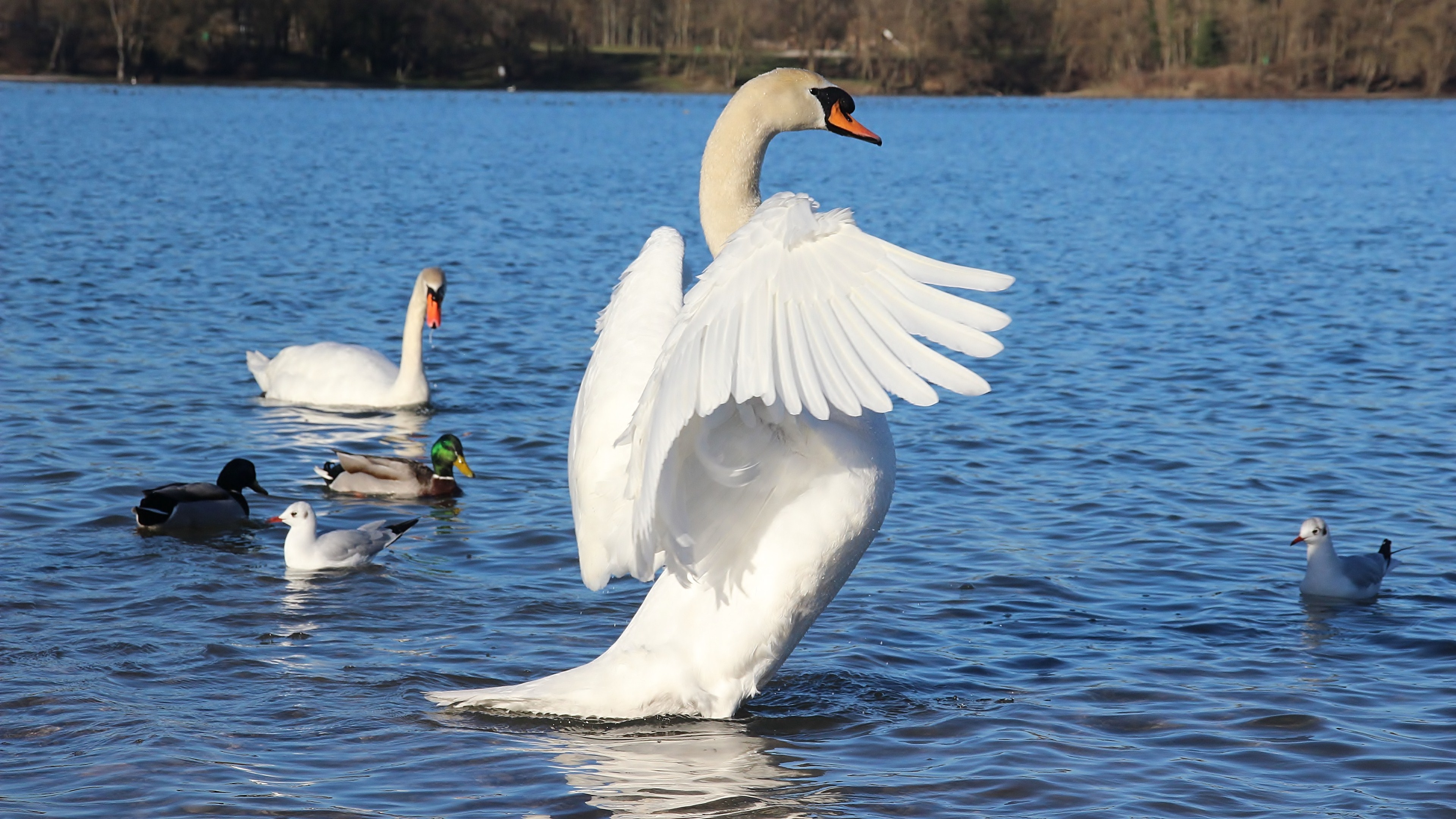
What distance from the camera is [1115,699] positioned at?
574 centimetres

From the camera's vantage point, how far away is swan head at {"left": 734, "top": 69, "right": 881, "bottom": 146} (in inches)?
193

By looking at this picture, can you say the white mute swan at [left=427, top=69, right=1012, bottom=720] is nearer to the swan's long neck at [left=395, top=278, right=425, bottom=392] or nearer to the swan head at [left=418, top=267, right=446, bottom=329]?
the swan's long neck at [left=395, top=278, right=425, bottom=392]

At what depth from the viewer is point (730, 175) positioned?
478 cm

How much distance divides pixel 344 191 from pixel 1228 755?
25235 millimetres

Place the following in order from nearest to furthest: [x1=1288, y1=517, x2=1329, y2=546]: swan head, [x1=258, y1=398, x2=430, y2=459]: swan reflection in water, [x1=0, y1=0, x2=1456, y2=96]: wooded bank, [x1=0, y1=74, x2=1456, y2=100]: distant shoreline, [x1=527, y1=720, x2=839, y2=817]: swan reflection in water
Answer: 1. [x1=527, y1=720, x2=839, y2=817]: swan reflection in water
2. [x1=1288, y1=517, x2=1329, y2=546]: swan head
3. [x1=258, y1=398, x2=430, y2=459]: swan reflection in water
4. [x1=0, y1=74, x2=1456, y2=100]: distant shoreline
5. [x1=0, y1=0, x2=1456, y2=96]: wooded bank

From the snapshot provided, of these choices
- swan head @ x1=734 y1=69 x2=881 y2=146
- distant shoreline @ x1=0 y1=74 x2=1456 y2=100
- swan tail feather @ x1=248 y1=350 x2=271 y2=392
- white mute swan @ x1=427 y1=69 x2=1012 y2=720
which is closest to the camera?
white mute swan @ x1=427 y1=69 x2=1012 y2=720

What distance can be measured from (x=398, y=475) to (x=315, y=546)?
1.65m

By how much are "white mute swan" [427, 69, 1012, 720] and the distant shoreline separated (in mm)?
82876

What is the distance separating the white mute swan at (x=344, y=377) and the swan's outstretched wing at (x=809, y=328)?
7219 millimetres

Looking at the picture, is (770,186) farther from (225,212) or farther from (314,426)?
(314,426)

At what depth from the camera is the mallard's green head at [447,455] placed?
886 centimetres

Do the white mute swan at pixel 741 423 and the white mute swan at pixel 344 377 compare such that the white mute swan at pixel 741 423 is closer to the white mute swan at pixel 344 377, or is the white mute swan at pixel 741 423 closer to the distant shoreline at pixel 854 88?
the white mute swan at pixel 344 377

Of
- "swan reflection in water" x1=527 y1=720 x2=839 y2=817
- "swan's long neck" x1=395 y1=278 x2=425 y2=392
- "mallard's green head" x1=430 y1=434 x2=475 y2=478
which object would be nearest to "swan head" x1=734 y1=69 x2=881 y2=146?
"swan reflection in water" x1=527 y1=720 x2=839 y2=817

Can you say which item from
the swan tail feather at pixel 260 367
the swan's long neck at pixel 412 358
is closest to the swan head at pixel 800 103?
the swan's long neck at pixel 412 358
